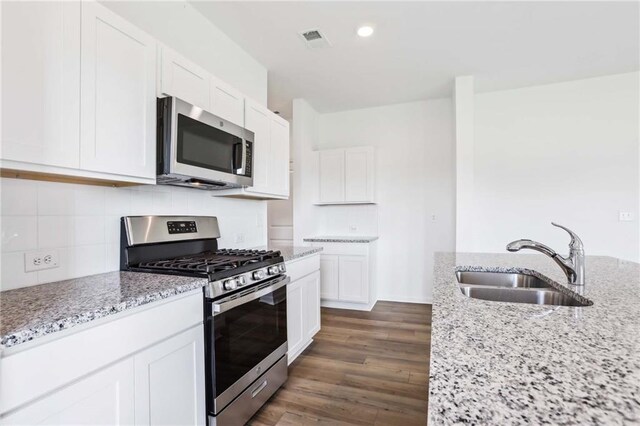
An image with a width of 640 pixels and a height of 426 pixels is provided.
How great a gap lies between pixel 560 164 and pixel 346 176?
8.20 feet

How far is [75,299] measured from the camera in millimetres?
1139

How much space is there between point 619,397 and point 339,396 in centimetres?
187

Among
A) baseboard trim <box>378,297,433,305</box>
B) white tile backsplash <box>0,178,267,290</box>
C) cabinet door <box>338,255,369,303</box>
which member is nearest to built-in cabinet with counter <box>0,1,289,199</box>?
white tile backsplash <box>0,178,267,290</box>

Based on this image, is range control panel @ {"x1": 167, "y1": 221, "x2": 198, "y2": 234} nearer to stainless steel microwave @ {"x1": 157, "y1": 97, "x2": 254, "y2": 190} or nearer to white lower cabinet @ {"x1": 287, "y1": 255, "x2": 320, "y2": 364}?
stainless steel microwave @ {"x1": 157, "y1": 97, "x2": 254, "y2": 190}

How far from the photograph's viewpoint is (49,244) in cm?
141

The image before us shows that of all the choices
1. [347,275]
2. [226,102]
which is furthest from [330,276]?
[226,102]

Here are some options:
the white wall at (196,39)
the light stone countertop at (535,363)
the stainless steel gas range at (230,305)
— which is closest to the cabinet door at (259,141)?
the white wall at (196,39)

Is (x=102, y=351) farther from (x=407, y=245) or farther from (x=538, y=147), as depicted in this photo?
(x=538, y=147)

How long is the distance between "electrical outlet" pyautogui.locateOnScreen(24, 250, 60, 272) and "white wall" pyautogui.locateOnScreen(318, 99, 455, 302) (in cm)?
353

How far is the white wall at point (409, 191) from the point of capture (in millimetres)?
4180

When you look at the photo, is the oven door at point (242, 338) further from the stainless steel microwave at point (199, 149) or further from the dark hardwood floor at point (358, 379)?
the stainless steel microwave at point (199, 149)

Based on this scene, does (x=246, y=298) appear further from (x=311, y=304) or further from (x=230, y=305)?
(x=311, y=304)

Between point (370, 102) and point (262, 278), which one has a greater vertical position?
point (370, 102)

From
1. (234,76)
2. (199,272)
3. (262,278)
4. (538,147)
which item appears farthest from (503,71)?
(199,272)
